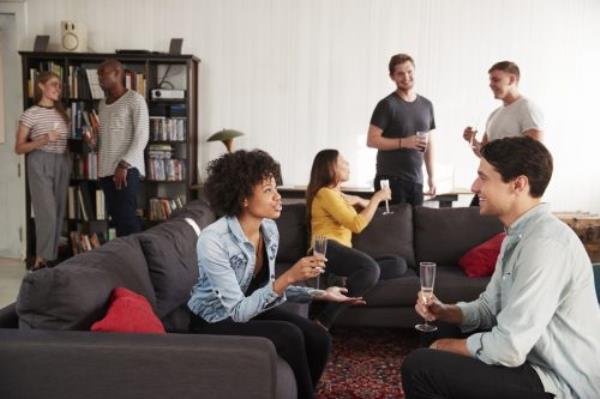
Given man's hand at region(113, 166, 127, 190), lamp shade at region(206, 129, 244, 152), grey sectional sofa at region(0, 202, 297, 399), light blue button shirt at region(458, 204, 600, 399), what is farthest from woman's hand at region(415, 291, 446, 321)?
lamp shade at region(206, 129, 244, 152)

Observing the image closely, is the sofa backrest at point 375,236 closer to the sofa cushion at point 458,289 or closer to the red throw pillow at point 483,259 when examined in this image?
the red throw pillow at point 483,259

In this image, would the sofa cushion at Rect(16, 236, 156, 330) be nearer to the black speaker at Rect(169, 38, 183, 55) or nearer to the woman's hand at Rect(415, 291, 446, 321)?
the woman's hand at Rect(415, 291, 446, 321)

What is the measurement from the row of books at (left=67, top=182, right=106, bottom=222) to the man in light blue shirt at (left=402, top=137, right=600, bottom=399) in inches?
174

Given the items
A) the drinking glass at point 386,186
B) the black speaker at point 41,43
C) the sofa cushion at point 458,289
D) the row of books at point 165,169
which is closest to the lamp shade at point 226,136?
the row of books at point 165,169

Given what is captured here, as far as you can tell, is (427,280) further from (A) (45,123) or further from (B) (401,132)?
(A) (45,123)

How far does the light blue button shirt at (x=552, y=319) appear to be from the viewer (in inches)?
62.9

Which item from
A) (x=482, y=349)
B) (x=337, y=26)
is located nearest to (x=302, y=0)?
(x=337, y=26)

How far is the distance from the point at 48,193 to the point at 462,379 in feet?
13.6

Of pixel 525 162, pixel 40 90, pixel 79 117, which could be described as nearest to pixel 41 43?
pixel 79 117

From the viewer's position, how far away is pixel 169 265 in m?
2.59

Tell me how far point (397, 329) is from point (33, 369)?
2.56 metres

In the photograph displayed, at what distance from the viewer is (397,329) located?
149 inches

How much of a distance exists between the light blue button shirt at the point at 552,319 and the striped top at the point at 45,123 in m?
4.13

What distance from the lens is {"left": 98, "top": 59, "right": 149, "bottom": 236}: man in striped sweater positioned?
15.2ft
